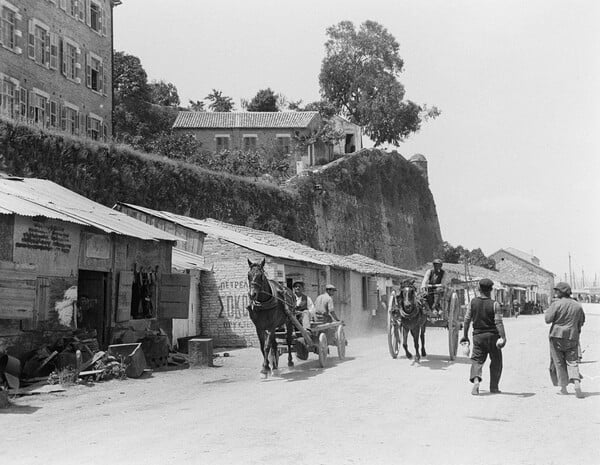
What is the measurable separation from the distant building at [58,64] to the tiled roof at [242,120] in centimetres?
2010

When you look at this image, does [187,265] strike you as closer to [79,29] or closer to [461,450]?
[461,450]

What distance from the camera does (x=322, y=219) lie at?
48875 mm

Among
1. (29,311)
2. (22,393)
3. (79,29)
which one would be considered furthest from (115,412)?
(79,29)

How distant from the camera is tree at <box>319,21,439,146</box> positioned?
67000mm

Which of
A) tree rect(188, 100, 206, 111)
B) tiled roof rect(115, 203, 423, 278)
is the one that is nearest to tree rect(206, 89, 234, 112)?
tree rect(188, 100, 206, 111)

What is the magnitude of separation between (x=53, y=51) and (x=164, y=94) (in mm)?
37606

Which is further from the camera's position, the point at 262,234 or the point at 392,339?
the point at 262,234

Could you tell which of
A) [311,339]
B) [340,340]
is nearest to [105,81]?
[340,340]

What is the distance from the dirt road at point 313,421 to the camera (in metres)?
7.04

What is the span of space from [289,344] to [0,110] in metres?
19.6

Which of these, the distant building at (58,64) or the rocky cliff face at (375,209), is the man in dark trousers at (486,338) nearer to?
the distant building at (58,64)

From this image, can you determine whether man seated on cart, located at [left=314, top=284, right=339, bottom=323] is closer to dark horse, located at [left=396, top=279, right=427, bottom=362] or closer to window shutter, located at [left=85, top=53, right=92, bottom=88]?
dark horse, located at [left=396, top=279, right=427, bottom=362]

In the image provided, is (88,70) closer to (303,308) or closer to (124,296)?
(124,296)

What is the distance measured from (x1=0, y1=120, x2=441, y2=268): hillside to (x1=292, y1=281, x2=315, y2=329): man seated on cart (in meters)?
13.5
